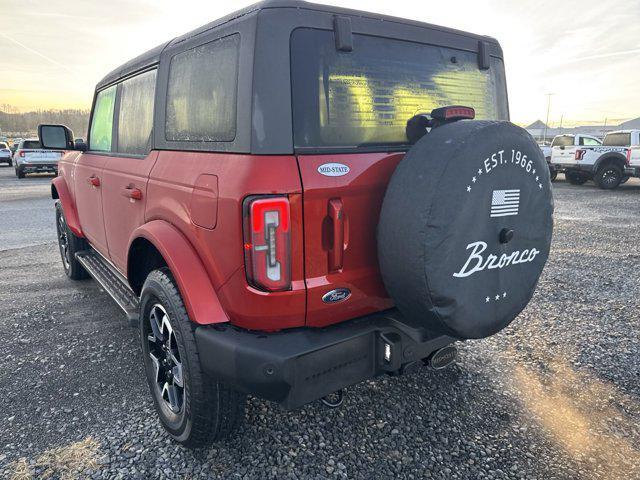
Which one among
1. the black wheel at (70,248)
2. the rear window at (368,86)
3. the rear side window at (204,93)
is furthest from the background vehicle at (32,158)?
the rear window at (368,86)


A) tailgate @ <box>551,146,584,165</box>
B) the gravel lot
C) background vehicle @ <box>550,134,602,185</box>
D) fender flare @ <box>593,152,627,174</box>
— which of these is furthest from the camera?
background vehicle @ <box>550,134,602,185</box>

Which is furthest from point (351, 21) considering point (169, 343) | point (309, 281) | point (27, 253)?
point (27, 253)

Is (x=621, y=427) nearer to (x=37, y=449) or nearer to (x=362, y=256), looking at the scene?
(x=362, y=256)

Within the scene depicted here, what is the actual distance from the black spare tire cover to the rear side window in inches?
32.3

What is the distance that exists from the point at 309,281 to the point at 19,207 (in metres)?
11.4

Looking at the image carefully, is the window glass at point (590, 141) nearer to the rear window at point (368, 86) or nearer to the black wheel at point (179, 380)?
the rear window at point (368, 86)

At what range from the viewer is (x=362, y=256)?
2.04 metres

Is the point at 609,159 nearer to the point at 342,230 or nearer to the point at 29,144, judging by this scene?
the point at 342,230

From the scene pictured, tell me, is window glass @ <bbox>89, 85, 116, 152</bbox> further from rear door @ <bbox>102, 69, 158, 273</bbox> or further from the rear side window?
A: the rear side window

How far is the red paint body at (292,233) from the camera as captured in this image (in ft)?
5.97

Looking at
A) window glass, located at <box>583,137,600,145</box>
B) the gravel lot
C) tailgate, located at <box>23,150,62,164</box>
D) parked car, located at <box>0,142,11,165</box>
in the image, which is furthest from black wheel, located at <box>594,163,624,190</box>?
parked car, located at <box>0,142,11,165</box>

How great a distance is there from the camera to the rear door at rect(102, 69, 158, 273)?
8.84 feet

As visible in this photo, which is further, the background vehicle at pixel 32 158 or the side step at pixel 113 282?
the background vehicle at pixel 32 158

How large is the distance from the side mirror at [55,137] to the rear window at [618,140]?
52.4ft
